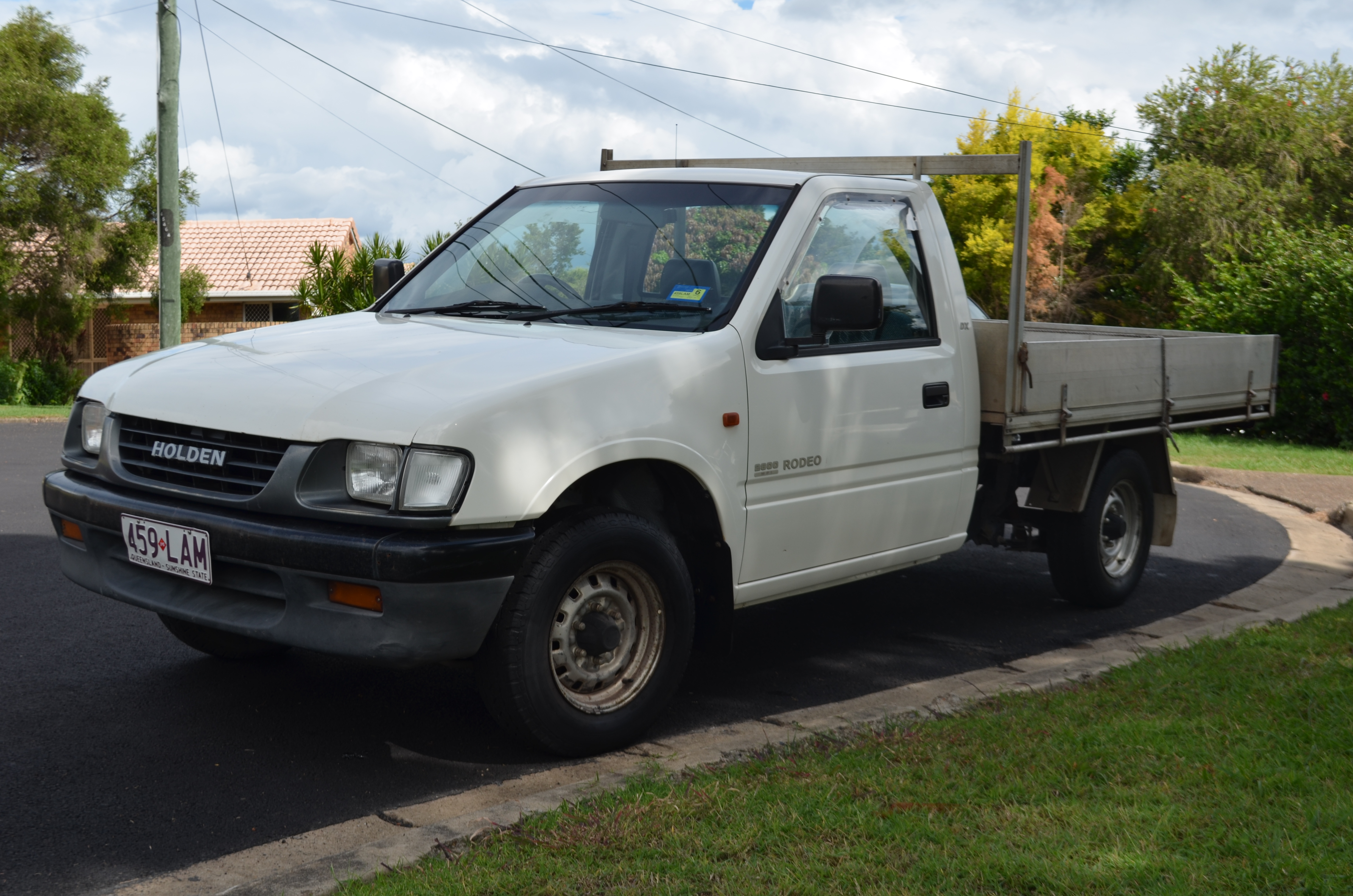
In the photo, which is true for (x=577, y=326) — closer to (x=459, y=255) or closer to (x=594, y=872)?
(x=459, y=255)

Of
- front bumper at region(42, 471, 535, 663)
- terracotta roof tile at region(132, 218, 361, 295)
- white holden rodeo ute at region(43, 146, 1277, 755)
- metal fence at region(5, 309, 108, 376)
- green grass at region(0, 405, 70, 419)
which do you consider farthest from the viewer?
terracotta roof tile at region(132, 218, 361, 295)

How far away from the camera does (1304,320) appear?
56.7 feet

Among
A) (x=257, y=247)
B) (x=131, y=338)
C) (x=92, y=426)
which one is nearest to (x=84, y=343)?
(x=131, y=338)

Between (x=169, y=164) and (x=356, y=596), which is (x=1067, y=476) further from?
(x=169, y=164)

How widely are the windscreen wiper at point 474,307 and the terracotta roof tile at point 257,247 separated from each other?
32.1 m

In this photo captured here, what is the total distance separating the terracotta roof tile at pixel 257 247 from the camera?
3806 centimetres

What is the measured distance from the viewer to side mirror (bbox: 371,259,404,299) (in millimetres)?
6270

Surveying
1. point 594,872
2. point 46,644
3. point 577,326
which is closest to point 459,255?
point 577,326

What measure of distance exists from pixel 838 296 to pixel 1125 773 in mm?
1942

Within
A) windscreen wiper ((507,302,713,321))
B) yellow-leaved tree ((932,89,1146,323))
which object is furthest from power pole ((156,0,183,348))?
yellow-leaved tree ((932,89,1146,323))

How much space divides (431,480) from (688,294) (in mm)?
1532

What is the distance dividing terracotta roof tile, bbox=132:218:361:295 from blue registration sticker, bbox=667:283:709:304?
32827mm

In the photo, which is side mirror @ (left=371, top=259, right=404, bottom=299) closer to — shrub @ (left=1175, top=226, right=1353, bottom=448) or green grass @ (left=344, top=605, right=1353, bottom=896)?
green grass @ (left=344, top=605, right=1353, bottom=896)

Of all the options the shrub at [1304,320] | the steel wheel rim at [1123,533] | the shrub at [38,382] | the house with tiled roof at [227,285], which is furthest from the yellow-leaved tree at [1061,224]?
the steel wheel rim at [1123,533]
